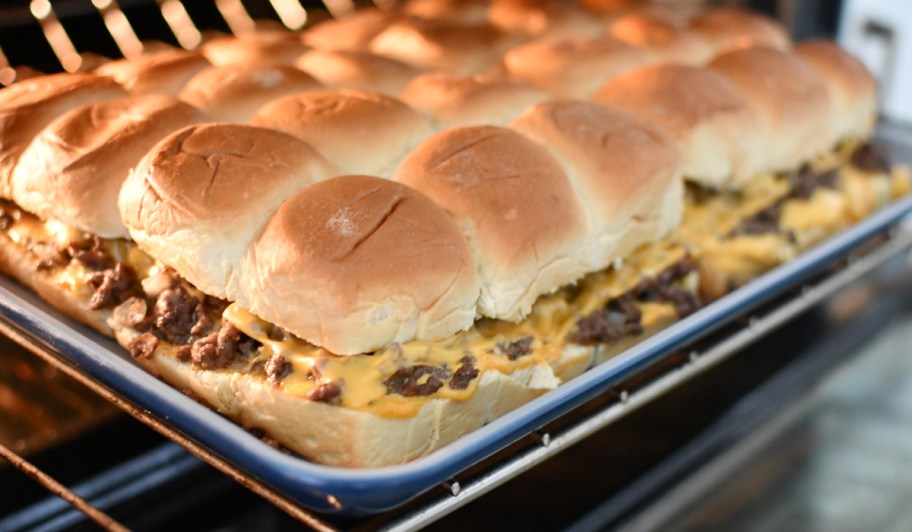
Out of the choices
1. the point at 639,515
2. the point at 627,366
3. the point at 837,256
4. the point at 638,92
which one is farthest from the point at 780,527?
the point at 638,92

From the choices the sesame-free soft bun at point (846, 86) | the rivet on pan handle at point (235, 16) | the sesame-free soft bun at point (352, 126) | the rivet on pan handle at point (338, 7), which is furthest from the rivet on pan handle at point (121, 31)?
the sesame-free soft bun at point (846, 86)

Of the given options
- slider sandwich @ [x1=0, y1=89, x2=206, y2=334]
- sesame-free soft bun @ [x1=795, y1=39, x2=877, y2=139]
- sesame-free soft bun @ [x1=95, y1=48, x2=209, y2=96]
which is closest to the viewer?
slider sandwich @ [x1=0, y1=89, x2=206, y2=334]

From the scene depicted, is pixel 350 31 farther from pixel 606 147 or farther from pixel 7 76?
pixel 606 147

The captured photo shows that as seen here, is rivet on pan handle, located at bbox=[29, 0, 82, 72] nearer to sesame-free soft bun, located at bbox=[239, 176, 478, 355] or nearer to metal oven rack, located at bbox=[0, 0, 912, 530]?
metal oven rack, located at bbox=[0, 0, 912, 530]

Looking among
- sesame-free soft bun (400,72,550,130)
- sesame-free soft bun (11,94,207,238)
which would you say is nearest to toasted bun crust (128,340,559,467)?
sesame-free soft bun (11,94,207,238)

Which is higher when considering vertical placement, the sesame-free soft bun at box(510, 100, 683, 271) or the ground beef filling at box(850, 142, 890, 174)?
the sesame-free soft bun at box(510, 100, 683, 271)

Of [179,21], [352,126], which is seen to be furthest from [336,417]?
[179,21]
